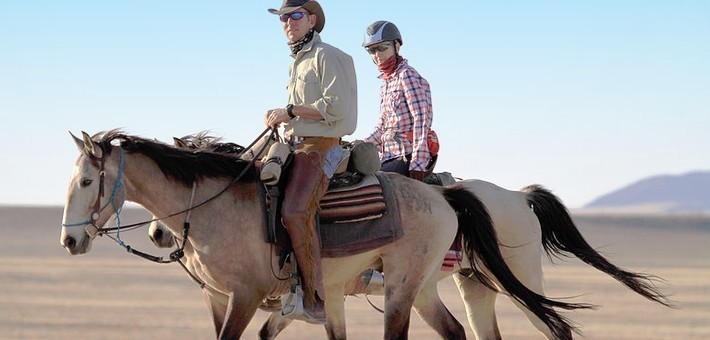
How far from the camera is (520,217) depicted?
916 cm

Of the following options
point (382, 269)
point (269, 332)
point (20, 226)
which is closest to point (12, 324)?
point (269, 332)

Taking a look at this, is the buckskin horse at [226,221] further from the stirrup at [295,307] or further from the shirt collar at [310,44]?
the shirt collar at [310,44]

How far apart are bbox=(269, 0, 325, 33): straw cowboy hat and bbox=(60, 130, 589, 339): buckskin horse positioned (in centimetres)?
100

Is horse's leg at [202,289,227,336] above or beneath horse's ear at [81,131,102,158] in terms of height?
beneath

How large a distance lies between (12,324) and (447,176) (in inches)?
353

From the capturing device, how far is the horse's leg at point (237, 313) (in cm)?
704

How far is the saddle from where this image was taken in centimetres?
752

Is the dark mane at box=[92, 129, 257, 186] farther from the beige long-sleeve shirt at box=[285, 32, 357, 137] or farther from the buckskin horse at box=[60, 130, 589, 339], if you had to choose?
the beige long-sleeve shirt at box=[285, 32, 357, 137]

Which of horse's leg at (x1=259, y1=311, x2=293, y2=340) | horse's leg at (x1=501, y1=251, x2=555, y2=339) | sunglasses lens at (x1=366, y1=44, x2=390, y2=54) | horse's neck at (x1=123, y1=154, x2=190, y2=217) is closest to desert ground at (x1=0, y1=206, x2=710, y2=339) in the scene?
horse's leg at (x1=501, y1=251, x2=555, y2=339)

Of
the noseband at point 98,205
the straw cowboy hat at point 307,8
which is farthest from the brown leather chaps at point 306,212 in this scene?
the noseband at point 98,205

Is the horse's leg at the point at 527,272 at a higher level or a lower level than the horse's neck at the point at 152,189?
lower

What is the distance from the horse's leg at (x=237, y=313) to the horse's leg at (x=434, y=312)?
1621 mm

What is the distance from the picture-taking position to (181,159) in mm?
7312

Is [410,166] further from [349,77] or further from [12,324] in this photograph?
[12,324]
